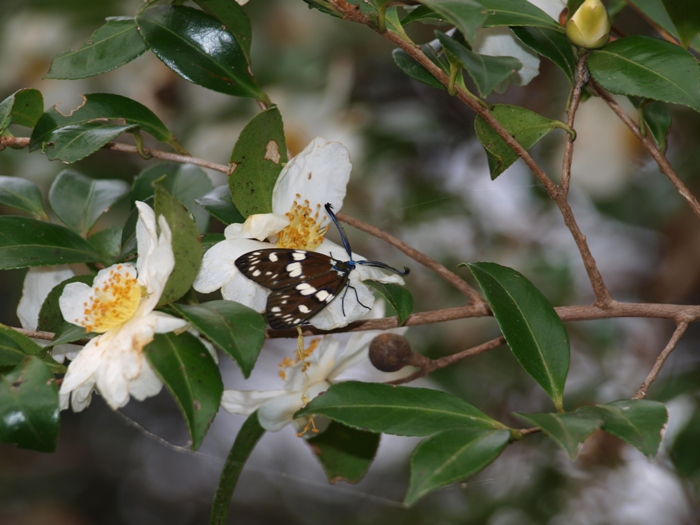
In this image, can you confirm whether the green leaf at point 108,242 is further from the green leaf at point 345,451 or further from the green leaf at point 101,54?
the green leaf at point 345,451

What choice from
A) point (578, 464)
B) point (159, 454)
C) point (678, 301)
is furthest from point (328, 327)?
point (159, 454)

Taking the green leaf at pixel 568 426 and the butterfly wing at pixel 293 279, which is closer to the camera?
the green leaf at pixel 568 426

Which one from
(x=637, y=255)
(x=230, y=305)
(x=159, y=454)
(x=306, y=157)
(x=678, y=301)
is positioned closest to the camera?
(x=230, y=305)

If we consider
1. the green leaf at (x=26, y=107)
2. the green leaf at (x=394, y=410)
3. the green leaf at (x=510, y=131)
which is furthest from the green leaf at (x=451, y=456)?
the green leaf at (x=26, y=107)

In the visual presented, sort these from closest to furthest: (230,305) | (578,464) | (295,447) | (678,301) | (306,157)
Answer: (230,305) < (306,157) < (578,464) < (678,301) < (295,447)

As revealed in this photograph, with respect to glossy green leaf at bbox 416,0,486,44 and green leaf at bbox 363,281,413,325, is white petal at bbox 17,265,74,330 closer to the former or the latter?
green leaf at bbox 363,281,413,325

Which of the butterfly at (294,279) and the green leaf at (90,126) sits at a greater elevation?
the green leaf at (90,126)

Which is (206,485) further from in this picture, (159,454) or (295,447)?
(295,447)

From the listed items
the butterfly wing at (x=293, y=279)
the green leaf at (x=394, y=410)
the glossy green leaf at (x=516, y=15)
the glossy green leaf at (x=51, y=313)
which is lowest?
the glossy green leaf at (x=51, y=313)
